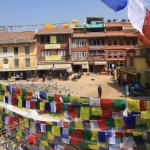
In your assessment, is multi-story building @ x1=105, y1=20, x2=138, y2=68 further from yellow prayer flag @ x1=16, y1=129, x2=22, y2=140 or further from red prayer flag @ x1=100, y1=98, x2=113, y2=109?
red prayer flag @ x1=100, y1=98, x2=113, y2=109

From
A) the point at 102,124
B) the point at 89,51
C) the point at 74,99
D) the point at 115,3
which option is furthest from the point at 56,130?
the point at 89,51

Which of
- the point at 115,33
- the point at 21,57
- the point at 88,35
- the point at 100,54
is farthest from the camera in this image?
the point at 115,33

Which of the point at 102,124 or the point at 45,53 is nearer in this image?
the point at 102,124

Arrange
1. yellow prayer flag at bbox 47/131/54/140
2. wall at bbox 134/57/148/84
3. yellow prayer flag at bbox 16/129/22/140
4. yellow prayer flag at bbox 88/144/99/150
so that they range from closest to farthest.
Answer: yellow prayer flag at bbox 88/144/99/150, yellow prayer flag at bbox 47/131/54/140, yellow prayer flag at bbox 16/129/22/140, wall at bbox 134/57/148/84

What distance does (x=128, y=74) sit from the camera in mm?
40969

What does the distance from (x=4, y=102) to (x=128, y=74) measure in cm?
2292

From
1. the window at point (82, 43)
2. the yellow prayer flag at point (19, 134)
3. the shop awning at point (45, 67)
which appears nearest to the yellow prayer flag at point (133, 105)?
the yellow prayer flag at point (19, 134)

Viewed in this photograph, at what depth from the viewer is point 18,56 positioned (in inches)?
2130

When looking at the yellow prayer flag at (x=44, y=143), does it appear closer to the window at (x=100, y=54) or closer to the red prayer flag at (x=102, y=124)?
the red prayer flag at (x=102, y=124)

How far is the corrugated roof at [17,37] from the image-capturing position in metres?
53.7

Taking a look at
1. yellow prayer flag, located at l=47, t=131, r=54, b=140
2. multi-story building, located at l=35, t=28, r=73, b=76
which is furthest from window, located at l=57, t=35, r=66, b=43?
yellow prayer flag, located at l=47, t=131, r=54, b=140

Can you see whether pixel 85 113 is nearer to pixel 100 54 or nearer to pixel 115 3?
pixel 115 3

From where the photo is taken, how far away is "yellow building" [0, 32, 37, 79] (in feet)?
177

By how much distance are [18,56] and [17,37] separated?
300 cm
